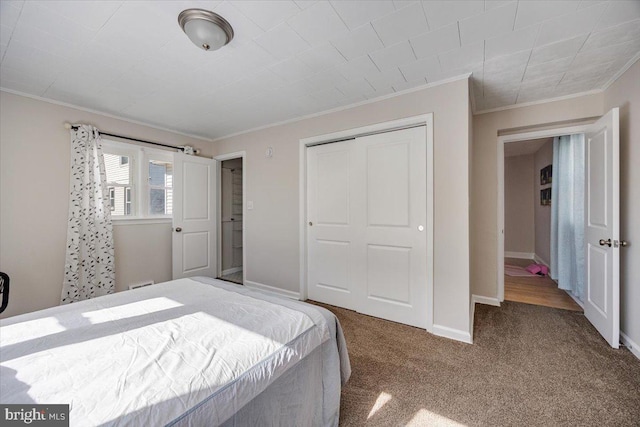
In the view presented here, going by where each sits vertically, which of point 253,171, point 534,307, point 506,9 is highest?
point 506,9

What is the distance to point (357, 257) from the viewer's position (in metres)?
3.01

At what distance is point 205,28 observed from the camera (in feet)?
5.41

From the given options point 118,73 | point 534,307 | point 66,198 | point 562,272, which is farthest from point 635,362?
point 66,198

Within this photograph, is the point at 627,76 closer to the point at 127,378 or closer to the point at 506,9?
the point at 506,9

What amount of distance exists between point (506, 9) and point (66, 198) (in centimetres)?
433

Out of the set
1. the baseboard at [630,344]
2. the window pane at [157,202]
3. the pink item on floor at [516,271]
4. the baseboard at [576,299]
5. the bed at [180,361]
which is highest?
the window pane at [157,202]

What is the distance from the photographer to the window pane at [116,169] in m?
3.36

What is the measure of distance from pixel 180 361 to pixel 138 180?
3.49 m

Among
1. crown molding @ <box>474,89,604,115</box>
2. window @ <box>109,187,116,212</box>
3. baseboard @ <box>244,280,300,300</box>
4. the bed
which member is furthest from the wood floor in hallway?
window @ <box>109,187,116,212</box>

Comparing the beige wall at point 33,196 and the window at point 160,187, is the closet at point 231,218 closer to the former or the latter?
the window at point 160,187

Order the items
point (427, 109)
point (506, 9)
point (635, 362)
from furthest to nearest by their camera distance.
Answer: point (427, 109), point (635, 362), point (506, 9)

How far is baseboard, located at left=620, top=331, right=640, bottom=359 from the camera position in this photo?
6.66ft

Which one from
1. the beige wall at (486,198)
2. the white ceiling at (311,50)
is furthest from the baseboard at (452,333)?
the white ceiling at (311,50)

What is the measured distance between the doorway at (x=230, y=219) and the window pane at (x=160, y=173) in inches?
31.5
